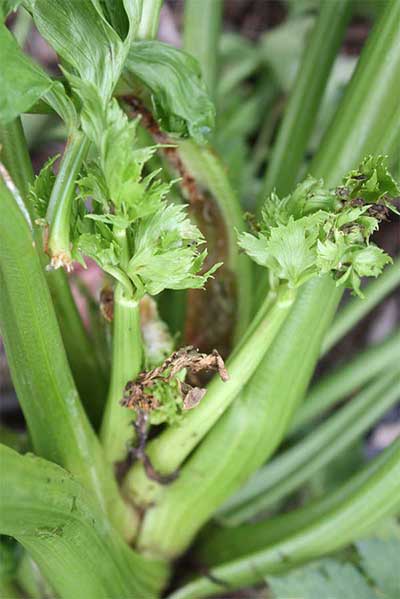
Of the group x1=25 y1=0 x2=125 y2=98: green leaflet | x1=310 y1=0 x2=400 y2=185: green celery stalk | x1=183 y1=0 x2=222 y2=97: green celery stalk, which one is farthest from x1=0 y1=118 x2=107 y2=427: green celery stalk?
x1=183 y1=0 x2=222 y2=97: green celery stalk

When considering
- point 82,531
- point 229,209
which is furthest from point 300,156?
point 82,531

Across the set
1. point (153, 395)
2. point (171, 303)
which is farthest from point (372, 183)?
point (171, 303)

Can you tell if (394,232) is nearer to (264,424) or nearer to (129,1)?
(264,424)

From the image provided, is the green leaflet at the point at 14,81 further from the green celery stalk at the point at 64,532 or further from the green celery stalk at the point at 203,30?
the green celery stalk at the point at 203,30

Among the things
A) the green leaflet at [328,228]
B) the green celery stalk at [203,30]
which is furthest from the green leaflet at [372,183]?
the green celery stalk at [203,30]

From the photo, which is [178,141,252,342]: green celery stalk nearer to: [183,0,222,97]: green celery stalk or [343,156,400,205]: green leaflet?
[343,156,400,205]: green leaflet

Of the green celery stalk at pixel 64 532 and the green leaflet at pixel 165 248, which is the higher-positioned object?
the green leaflet at pixel 165 248
